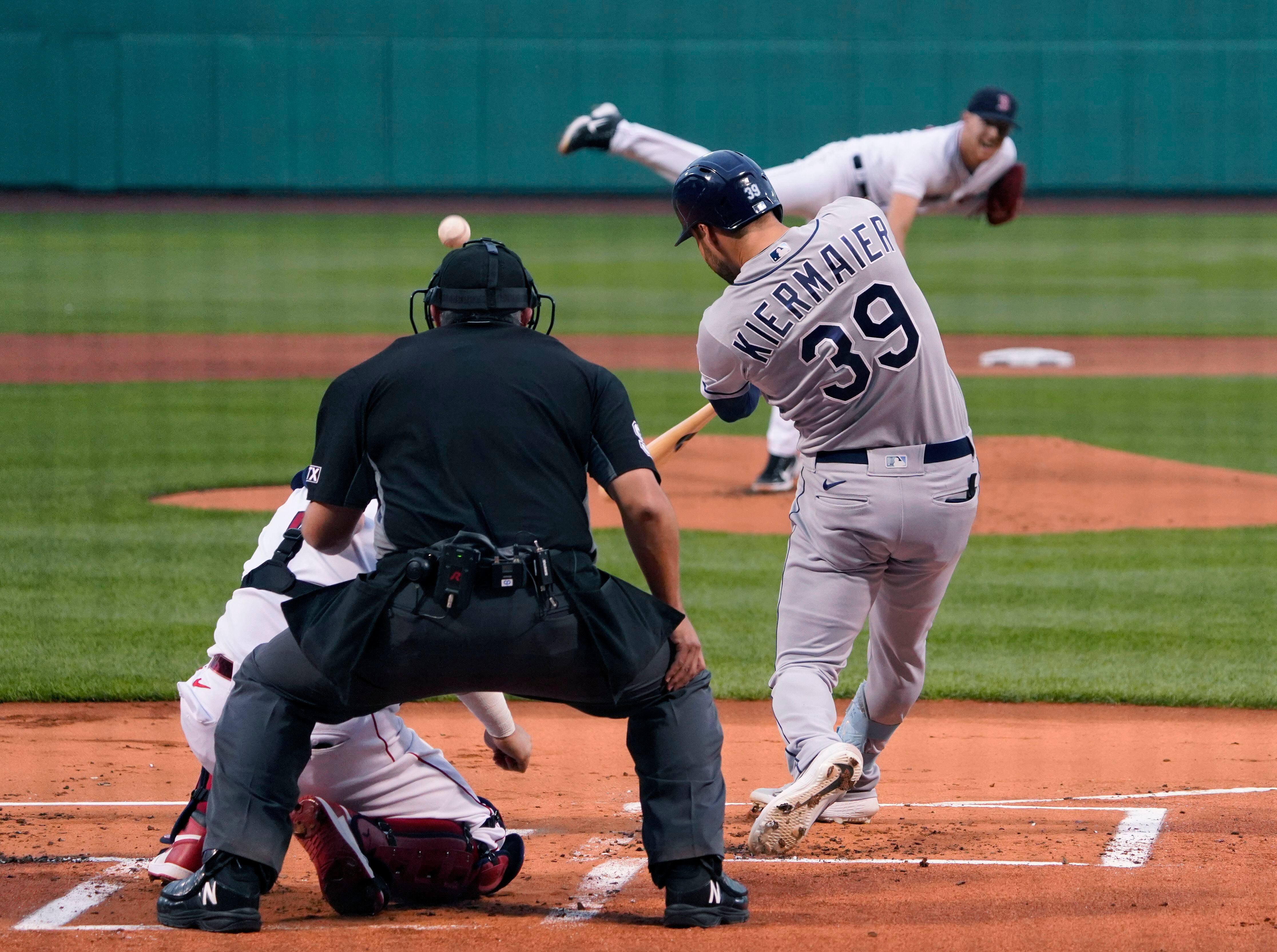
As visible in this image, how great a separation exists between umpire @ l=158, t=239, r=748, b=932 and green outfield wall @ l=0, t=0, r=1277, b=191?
94.7 feet

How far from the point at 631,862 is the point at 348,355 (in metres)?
14.5

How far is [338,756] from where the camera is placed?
3.79 metres

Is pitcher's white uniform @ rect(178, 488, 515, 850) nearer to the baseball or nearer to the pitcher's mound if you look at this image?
the baseball

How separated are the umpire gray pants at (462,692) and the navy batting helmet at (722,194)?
108 centimetres

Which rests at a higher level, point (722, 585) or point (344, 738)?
point (344, 738)

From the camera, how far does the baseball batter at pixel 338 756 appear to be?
3773mm

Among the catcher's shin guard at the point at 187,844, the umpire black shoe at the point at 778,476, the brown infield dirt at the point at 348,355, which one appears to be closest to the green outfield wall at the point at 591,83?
the brown infield dirt at the point at 348,355

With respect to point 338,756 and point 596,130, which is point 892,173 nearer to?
point 596,130

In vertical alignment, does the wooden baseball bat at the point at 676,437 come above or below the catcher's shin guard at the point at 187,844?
above

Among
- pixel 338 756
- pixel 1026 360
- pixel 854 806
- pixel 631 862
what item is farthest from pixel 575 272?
pixel 338 756

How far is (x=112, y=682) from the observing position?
21.0 ft

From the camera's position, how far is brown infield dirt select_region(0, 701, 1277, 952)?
11.5ft

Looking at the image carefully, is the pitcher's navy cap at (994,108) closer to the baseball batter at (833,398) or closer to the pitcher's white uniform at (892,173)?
the pitcher's white uniform at (892,173)

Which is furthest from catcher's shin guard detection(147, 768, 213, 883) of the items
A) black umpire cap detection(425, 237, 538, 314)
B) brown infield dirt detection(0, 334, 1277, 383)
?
brown infield dirt detection(0, 334, 1277, 383)
